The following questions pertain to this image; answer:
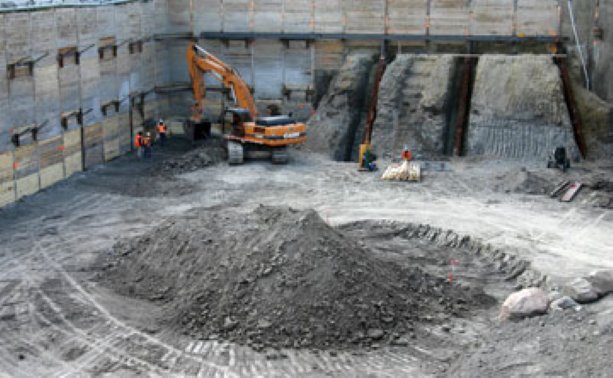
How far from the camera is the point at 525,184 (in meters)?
26.6

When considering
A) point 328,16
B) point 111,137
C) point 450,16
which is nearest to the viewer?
point 111,137

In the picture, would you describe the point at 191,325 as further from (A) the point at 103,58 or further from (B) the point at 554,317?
(A) the point at 103,58

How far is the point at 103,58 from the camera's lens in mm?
30766

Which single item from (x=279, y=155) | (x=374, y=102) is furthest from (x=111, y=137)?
(x=374, y=102)

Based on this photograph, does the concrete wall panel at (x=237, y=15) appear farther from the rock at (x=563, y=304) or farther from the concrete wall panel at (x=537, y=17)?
the rock at (x=563, y=304)

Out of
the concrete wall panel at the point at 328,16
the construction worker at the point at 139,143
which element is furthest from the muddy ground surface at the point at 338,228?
the concrete wall panel at the point at 328,16

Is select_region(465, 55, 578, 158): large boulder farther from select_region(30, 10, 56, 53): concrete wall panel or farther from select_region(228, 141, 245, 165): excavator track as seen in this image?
Result: select_region(30, 10, 56, 53): concrete wall panel

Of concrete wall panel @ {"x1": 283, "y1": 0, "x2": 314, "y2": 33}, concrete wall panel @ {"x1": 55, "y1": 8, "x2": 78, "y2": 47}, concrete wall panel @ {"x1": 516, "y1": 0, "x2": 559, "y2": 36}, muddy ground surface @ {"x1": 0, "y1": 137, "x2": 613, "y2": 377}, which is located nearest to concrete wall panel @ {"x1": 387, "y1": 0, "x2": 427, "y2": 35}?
concrete wall panel @ {"x1": 283, "y1": 0, "x2": 314, "y2": 33}

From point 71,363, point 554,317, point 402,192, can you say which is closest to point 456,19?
point 402,192

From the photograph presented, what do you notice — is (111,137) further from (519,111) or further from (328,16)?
(519,111)

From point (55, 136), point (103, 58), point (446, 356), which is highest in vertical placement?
point (103, 58)

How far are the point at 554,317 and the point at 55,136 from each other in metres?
17.6

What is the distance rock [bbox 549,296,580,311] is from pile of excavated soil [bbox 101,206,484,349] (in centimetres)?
211

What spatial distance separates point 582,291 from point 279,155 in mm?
15092
